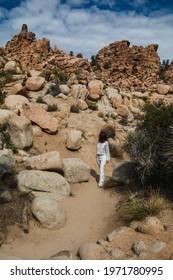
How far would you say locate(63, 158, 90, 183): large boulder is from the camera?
449 inches

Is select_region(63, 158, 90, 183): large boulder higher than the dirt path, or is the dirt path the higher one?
select_region(63, 158, 90, 183): large boulder

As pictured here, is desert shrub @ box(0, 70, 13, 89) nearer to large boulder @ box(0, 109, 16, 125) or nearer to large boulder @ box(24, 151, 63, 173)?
large boulder @ box(0, 109, 16, 125)

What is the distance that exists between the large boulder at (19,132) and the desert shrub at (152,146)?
5.18m

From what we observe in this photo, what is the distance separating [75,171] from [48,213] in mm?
3360

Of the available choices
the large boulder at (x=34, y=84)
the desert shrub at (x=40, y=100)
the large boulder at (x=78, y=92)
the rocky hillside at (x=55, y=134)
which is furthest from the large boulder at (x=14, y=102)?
the large boulder at (x=78, y=92)

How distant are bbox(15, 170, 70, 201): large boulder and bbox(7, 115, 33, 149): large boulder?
3.63 meters

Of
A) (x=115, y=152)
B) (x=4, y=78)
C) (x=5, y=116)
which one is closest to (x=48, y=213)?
(x=5, y=116)

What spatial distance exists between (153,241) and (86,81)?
62.1ft

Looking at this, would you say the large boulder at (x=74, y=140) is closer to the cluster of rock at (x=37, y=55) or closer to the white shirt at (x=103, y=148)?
the white shirt at (x=103, y=148)

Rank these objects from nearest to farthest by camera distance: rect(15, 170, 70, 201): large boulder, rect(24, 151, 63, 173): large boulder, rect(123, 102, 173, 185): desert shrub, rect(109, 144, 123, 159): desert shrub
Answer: rect(123, 102, 173, 185): desert shrub
rect(15, 170, 70, 201): large boulder
rect(24, 151, 63, 173): large boulder
rect(109, 144, 123, 159): desert shrub

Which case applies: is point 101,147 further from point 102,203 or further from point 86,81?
point 86,81

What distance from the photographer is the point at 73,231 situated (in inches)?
324

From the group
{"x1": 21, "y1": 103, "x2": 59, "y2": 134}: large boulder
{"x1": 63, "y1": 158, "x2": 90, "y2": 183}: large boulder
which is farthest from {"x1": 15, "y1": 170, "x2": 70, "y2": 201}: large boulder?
{"x1": 21, "y1": 103, "x2": 59, "y2": 134}: large boulder

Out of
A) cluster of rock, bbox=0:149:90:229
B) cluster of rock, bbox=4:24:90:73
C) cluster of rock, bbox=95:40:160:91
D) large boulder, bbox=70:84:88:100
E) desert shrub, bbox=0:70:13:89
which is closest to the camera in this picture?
cluster of rock, bbox=0:149:90:229
